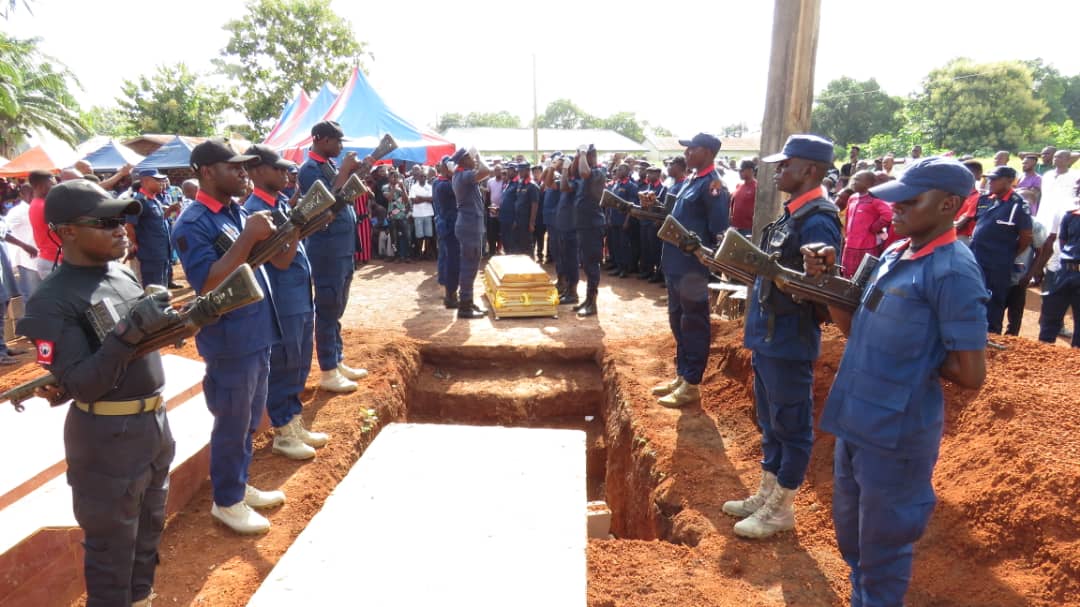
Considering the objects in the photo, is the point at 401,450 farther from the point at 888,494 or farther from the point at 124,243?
the point at 888,494

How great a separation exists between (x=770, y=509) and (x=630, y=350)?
3282 millimetres

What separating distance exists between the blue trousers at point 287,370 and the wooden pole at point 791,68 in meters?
3.94

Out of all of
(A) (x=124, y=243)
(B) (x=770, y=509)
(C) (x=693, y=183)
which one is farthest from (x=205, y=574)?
(C) (x=693, y=183)

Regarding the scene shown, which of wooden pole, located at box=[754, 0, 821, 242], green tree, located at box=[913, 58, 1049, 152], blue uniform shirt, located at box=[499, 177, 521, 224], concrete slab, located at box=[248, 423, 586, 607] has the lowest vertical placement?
concrete slab, located at box=[248, 423, 586, 607]

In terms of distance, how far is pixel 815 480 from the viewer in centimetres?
403

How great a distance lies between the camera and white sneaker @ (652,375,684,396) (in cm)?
541

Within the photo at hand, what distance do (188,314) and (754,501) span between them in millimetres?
Answer: 3269

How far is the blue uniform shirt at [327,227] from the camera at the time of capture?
5.07m

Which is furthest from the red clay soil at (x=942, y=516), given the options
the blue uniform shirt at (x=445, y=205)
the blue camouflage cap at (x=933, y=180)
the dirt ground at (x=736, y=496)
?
the blue uniform shirt at (x=445, y=205)

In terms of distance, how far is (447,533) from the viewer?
97.2 inches

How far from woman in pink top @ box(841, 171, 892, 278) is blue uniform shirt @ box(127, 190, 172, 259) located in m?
8.08

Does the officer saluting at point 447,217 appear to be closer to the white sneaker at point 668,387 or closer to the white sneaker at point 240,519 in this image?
the white sneaker at point 668,387

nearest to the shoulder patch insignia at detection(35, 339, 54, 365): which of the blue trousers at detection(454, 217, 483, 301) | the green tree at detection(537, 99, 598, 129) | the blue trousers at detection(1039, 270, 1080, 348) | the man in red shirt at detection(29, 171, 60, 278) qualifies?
the man in red shirt at detection(29, 171, 60, 278)

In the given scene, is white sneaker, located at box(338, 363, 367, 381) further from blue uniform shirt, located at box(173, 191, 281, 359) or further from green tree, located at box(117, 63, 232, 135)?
green tree, located at box(117, 63, 232, 135)
